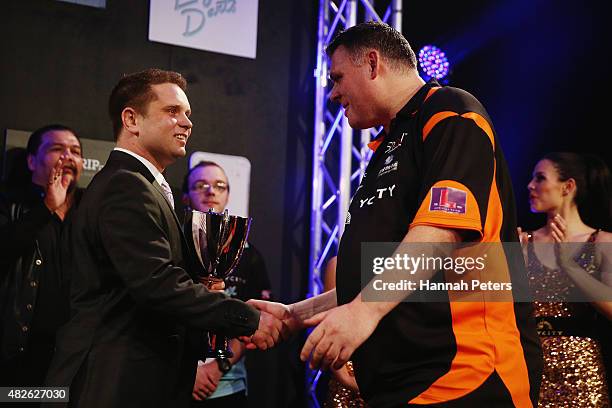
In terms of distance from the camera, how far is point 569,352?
3854 mm

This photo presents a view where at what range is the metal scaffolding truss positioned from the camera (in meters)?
5.12

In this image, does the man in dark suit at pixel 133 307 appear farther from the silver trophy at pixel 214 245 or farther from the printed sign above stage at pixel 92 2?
the printed sign above stage at pixel 92 2

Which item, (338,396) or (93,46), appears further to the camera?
(93,46)

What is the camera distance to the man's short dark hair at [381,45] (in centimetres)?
224

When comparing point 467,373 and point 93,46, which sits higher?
point 93,46

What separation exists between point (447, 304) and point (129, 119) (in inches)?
65.2

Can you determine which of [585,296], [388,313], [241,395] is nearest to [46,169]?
[241,395]

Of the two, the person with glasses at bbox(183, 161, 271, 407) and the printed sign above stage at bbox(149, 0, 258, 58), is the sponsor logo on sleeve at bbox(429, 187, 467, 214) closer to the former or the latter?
the person with glasses at bbox(183, 161, 271, 407)

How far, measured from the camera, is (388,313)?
1855mm

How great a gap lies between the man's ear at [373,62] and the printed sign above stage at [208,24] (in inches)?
126

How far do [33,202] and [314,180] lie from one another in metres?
1.99

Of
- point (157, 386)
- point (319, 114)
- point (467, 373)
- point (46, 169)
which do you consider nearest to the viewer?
point (467, 373)

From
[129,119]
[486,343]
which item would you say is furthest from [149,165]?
[486,343]

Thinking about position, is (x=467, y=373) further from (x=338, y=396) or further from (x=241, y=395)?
(x=241, y=395)
